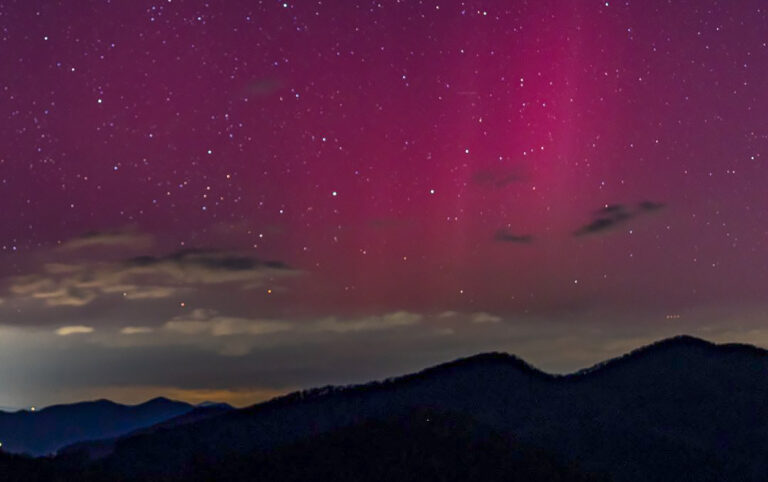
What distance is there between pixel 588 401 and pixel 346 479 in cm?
807

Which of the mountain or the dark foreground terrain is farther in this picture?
the mountain

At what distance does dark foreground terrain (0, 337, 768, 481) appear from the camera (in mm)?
14297

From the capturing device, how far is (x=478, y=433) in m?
16.2

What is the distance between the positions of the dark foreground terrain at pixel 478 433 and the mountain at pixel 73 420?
10292 mm

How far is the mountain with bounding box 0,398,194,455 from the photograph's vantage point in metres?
25.4

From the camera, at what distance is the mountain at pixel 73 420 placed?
25.4m

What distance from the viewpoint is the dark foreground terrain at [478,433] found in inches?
563

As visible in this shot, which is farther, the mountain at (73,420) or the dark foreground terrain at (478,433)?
the mountain at (73,420)

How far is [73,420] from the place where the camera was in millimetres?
26422

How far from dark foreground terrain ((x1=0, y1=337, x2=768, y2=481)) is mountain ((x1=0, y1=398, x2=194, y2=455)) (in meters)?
10.3

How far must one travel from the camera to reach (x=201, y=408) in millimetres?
16859

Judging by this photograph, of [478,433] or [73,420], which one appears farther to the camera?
[73,420]

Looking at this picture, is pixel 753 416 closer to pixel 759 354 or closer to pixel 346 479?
pixel 759 354

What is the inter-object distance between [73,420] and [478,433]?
16.0 m
